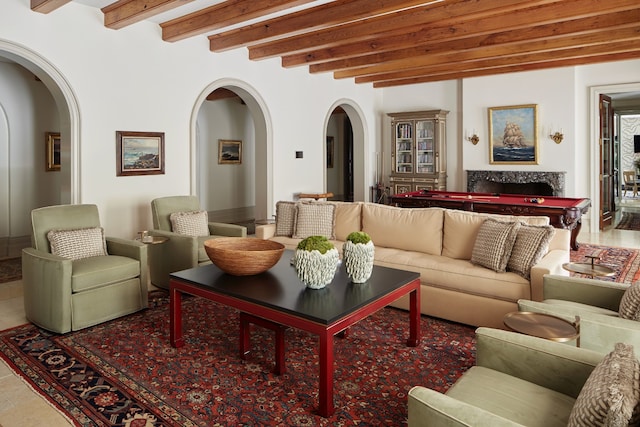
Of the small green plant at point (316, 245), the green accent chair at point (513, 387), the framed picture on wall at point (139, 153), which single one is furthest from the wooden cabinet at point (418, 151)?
the green accent chair at point (513, 387)

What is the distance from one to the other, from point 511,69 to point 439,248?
5177 mm

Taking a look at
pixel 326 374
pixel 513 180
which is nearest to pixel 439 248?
pixel 326 374

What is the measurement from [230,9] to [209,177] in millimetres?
5244

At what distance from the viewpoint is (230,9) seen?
500cm

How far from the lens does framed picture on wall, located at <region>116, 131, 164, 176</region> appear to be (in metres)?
5.56

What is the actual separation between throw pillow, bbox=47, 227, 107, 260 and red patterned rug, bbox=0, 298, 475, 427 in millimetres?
667

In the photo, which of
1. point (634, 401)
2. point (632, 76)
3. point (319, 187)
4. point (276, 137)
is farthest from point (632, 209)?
point (634, 401)

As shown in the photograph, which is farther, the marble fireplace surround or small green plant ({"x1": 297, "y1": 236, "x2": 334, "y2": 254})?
the marble fireplace surround

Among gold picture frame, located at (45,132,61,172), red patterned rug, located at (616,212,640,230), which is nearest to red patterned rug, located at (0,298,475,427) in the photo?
gold picture frame, located at (45,132,61,172)

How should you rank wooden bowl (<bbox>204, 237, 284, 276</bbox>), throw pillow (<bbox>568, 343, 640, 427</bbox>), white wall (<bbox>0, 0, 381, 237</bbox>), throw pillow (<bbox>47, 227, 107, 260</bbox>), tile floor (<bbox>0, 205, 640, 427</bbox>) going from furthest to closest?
white wall (<bbox>0, 0, 381, 237</bbox>) → throw pillow (<bbox>47, 227, 107, 260</bbox>) → wooden bowl (<bbox>204, 237, 284, 276</bbox>) → tile floor (<bbox>0, 205, 640, 427</bbox>) → throw pillow (<bbox>568, 343, 640, 427</bbox>)

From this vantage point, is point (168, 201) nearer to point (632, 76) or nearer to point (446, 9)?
point (446, 9)

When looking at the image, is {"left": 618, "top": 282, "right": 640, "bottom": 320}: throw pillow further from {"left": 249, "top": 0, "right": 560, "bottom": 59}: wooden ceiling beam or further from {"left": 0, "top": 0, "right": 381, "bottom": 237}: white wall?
{"left": 0, "top": 0, "right": 381, "bottom": 237}: white wall

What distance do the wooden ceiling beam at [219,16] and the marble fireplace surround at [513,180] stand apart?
5.75 meters

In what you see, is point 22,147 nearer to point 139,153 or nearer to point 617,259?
point 139,153
